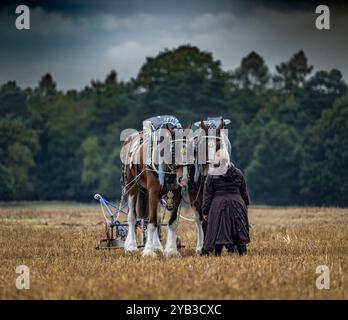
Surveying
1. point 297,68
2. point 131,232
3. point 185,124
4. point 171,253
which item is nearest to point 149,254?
point 171,253

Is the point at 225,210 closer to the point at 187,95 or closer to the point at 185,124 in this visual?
the point at 185,124

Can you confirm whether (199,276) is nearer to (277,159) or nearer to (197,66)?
(277,159)

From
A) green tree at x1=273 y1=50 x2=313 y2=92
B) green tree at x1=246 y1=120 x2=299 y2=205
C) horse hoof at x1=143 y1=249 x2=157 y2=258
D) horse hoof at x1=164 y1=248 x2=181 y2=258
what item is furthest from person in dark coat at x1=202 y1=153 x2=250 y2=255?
green tree at x1=273 y1=50 x2=313 y2=92

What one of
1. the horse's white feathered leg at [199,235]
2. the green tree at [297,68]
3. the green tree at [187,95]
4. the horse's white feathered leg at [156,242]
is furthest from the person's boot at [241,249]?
the green tree at [297,68]

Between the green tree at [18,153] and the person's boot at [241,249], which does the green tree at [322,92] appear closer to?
the green tree at [18,153]

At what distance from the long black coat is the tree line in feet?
144

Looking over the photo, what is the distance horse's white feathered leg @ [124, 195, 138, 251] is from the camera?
665 inches

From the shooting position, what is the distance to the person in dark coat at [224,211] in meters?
14.7

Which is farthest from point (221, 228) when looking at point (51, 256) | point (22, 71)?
point (22, 71)

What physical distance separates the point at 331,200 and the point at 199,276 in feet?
161

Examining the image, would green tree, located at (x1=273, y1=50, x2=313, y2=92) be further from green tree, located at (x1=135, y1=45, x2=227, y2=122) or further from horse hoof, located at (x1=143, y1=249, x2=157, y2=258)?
horse hoof, located at (x1=143, y1=249, x2=157, y2=258)

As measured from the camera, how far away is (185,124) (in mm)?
73000

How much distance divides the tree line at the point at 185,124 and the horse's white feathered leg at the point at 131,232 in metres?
42.1

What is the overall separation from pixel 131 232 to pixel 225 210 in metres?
3.04
